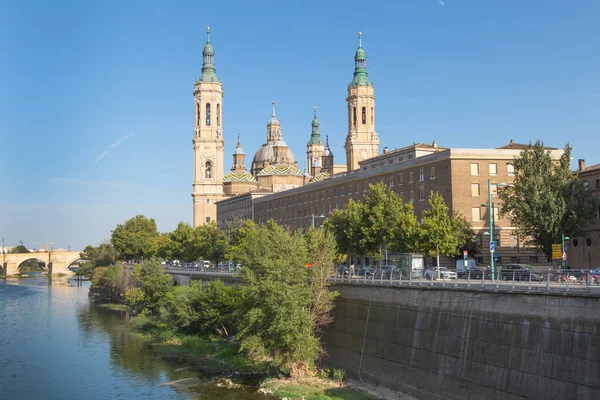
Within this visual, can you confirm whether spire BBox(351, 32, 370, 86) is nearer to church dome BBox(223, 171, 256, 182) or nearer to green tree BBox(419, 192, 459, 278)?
church dome BBox(223, 171, 256, 182)

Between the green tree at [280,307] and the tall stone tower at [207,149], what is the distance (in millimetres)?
127801

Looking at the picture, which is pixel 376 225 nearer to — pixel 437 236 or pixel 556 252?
pixel 437 236

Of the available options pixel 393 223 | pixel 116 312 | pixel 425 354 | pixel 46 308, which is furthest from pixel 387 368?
pixel 46 308

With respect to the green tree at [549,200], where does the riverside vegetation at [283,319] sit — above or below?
below

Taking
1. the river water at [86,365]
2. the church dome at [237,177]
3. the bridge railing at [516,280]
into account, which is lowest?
the river water at [86,365]

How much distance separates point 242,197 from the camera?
5846 inches

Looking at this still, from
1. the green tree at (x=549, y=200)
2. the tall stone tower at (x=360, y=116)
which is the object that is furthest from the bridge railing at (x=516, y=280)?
the tall stone tower at (x=360, y=116)

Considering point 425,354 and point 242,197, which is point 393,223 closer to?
point 425,354

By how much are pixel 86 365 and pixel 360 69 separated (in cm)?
11018

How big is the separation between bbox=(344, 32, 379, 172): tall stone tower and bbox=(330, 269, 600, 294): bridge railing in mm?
109186

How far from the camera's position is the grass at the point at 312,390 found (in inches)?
1583

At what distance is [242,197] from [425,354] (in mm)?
113502

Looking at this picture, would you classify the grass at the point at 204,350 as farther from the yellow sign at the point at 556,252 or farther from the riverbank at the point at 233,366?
the yellow sign at the point at 556,252

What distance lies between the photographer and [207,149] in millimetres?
174875
